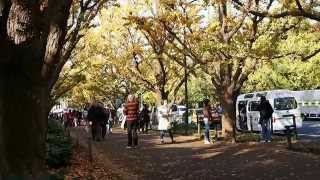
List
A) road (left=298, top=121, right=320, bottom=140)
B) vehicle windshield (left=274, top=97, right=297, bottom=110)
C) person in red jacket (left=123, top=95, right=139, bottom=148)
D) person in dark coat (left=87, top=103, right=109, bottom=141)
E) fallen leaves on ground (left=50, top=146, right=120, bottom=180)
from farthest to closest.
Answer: vehicle windshield (left=274, top=97, right=297, bottom=110)
road (left=298, top=121, right=320, bottom=140)
person in dark coat (left=87, top=103, right=109, bottom=141)
person in red jacket (left=123, top=95, right=139, bottom=148)
fallen leaves on ground (left=50, top=146, right=120, bottom=180)

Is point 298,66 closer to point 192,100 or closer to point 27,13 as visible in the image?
point 192,100

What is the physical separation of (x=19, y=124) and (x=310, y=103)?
43125 mm

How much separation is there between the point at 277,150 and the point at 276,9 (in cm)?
661

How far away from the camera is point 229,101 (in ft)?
77.5

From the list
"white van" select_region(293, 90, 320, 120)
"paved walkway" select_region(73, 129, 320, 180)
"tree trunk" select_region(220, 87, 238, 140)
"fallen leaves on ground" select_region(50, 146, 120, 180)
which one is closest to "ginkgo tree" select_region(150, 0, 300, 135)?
"tree trunk" select_region(220, 87, 238, 140)

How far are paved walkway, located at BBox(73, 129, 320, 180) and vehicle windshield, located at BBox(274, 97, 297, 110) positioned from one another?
9.93m

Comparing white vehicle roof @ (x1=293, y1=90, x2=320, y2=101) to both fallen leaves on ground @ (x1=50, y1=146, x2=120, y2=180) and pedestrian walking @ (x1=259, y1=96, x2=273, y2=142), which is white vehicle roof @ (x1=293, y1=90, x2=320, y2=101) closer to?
pedestrian walking @ (x1=259, y1=96, x2=273, y2=142)

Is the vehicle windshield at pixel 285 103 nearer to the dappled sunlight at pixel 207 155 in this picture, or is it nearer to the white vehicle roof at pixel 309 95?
the dappled sunlight at pixel 207 155

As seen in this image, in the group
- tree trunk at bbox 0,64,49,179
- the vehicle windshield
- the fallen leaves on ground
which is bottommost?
the fallen leaves on ground

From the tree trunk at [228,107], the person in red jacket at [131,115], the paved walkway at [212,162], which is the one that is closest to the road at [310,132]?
the tree trunk at [228,107]

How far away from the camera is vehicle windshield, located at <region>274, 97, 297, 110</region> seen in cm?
2893

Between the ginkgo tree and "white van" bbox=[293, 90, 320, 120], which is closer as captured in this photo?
the ginkgo tree

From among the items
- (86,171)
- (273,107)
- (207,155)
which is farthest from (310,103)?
(86,171)

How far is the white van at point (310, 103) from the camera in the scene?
4778 cm
